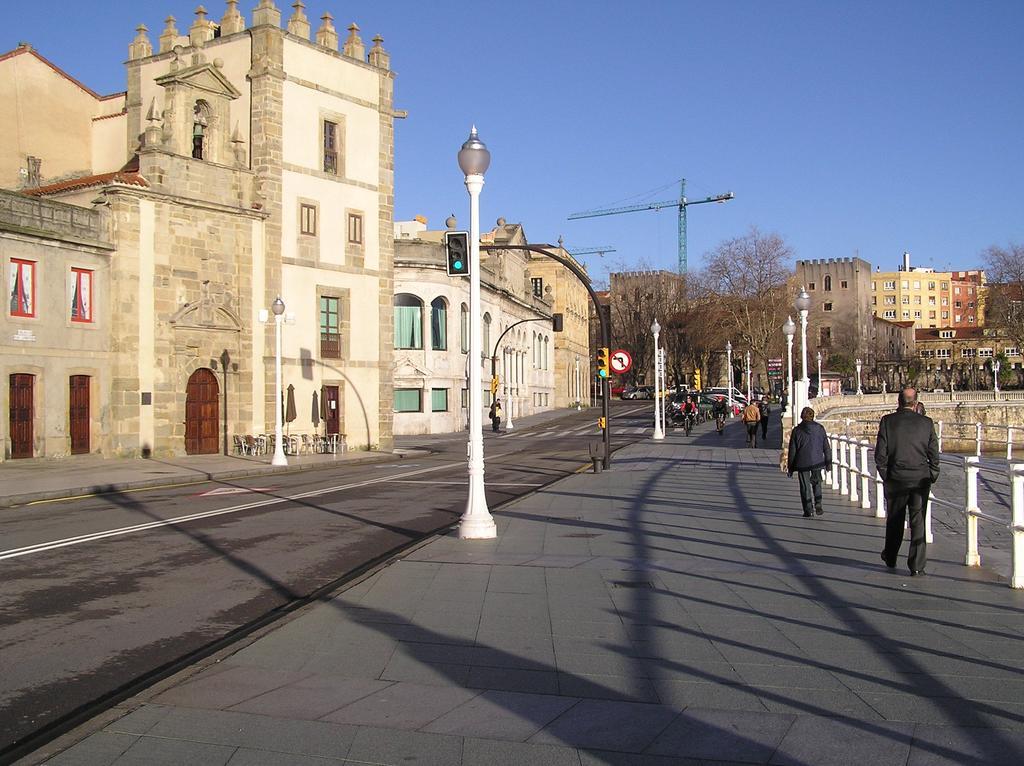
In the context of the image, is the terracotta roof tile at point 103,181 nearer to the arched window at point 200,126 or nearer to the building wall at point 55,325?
the building wall at point 55,325

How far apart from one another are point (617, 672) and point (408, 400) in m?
48.4

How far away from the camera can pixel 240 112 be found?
37.2m

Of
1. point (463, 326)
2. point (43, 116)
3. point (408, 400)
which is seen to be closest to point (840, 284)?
point (463, 326)

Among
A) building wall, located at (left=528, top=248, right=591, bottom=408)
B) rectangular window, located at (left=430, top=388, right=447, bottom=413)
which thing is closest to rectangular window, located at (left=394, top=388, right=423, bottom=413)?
rectangular window, located at (left=430, top=388, right=447, bottom=413)

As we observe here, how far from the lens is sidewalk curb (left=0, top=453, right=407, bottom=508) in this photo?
1958 cm

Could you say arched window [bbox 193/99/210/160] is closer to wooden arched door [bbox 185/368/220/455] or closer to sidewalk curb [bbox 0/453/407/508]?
wooden arched door [bbox 185/368/220/455]

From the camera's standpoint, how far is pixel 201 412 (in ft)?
112

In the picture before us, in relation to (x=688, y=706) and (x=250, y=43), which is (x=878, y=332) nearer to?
(x=250, y=43)

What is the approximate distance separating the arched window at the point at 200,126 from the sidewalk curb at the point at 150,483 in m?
12.5

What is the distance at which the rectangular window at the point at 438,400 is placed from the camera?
2180 inches

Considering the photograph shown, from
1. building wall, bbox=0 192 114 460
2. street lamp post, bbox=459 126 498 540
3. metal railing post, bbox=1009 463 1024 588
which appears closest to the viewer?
metal railing post, bbox=1009 463 1024 588

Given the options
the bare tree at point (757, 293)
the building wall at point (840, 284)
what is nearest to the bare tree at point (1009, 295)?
the bare tree at point (757, 293)

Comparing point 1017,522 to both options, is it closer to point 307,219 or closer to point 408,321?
point 307,219

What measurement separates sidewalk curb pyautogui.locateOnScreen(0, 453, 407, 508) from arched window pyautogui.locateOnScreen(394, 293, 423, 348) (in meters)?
20.6
